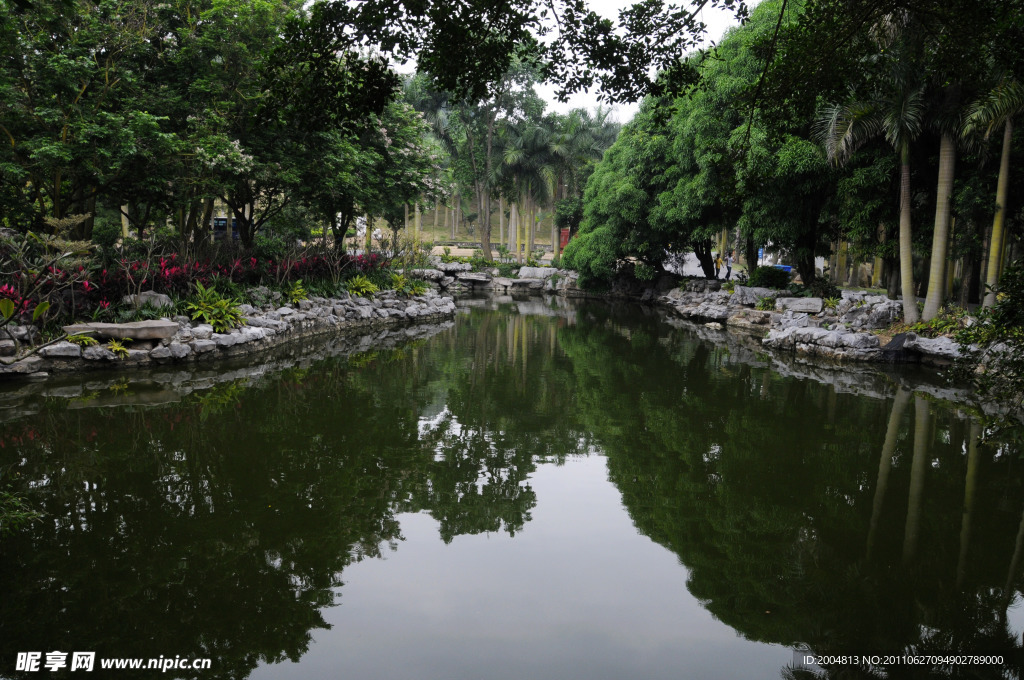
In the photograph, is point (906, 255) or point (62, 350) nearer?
point (62, 350)

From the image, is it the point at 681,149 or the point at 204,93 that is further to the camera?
the point at 681,149

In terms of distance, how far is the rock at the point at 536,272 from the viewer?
35.8m

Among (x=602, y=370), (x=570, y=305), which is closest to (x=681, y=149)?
(x=570, y=305)

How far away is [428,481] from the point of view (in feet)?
22.7

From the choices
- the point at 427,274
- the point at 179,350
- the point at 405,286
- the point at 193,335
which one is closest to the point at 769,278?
the point at 405,286

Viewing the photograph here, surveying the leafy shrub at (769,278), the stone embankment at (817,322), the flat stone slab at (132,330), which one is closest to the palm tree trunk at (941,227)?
the stone embankment at (817,322)

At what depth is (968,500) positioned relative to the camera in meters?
6.56

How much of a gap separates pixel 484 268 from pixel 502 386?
81.4 feet

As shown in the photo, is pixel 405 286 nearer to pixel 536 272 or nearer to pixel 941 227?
pixel 536 272

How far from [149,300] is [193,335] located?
3.45ft

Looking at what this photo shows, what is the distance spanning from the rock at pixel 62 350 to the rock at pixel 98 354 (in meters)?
0.14

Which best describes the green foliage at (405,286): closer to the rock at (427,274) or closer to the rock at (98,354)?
the rock at (427,274)

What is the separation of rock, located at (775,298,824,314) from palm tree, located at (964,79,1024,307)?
444cm

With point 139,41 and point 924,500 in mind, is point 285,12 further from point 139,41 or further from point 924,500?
point 924,500
